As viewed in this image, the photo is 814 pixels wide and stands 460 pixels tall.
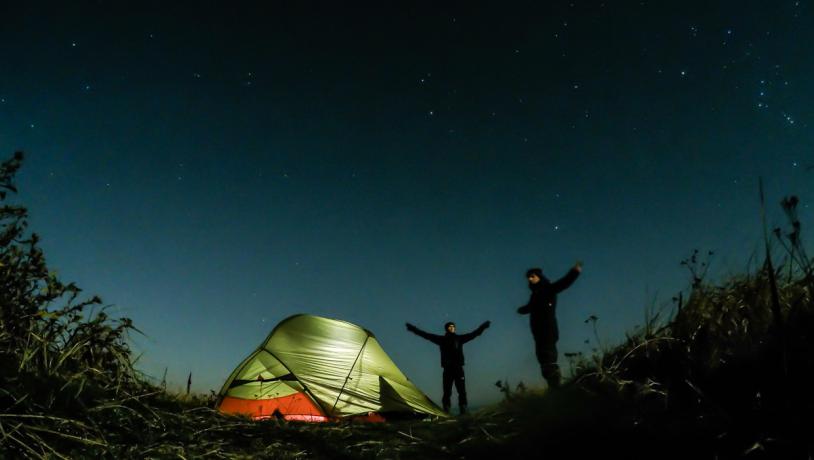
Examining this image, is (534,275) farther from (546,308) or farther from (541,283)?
(546,308)

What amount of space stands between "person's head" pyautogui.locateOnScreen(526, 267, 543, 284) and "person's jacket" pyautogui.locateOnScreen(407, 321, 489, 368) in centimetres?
426

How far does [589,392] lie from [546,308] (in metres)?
5.07

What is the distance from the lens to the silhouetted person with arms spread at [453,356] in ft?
37.5

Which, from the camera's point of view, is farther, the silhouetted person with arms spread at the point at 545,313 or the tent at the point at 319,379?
the tent at the point at 319,379

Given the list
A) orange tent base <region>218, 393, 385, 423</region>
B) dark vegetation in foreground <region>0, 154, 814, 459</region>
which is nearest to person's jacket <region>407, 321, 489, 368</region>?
orange tent base <region>218, 393, 385, 423</region>

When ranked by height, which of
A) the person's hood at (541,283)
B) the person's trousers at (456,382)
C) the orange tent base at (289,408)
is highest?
the person's hood at (541,283)

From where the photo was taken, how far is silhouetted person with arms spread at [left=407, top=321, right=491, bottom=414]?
1144 cm

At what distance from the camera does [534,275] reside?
780 cm

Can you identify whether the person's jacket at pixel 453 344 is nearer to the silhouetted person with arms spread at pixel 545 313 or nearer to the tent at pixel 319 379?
the tent at pixel 319 379

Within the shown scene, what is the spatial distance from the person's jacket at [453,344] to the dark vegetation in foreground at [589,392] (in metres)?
8.71

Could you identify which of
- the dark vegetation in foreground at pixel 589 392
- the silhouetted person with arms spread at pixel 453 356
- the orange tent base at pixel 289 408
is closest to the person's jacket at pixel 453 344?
the silhouetted person with arms spread at pixel 453 356

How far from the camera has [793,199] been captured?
2.05 meters

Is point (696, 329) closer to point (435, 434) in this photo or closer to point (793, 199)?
point (793, 199)

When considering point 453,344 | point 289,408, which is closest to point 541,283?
point 453,344
